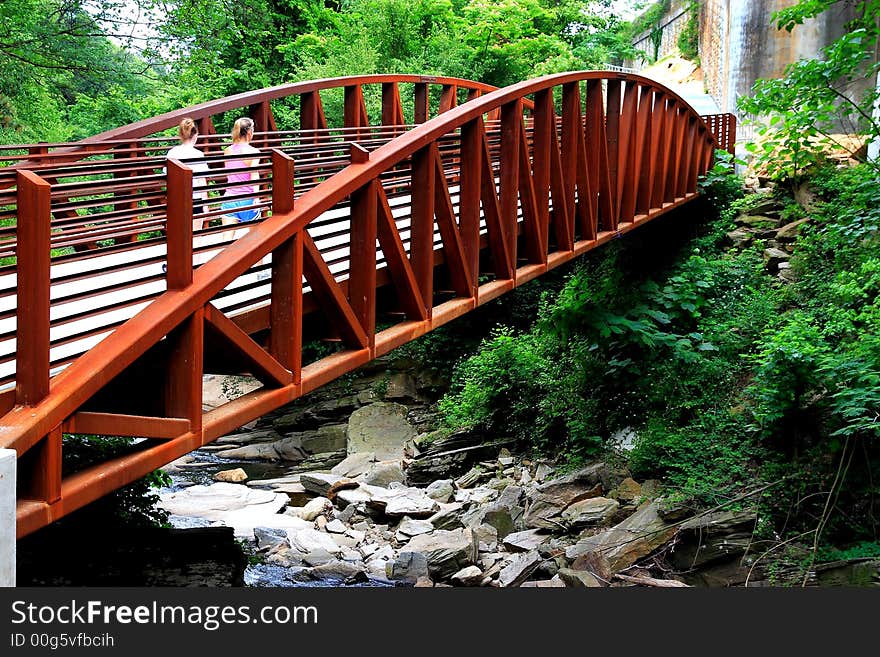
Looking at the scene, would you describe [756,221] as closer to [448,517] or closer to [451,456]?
[451,456]

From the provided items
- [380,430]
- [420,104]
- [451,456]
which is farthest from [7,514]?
[380,430]

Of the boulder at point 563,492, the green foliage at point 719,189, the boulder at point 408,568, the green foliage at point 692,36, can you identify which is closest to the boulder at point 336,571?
the boulder at point 408,568

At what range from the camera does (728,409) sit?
43.3ft

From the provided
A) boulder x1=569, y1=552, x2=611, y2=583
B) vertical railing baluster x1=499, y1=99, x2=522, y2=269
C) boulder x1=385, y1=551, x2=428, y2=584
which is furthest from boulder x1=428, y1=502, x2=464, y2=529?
vertical railing baluster x1=499, y1=99, x2=522, y2=269

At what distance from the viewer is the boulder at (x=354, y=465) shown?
18672mm

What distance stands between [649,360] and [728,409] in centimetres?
155

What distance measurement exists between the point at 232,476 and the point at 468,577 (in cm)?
826

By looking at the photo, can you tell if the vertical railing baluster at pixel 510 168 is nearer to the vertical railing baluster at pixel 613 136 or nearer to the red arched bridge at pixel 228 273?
the red arched bridge at pixel 228 273

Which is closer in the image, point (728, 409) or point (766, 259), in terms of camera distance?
Result: point (728, 409)

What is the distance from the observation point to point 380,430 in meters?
21.0

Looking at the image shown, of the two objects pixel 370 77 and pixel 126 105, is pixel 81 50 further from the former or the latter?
pixel 370 77

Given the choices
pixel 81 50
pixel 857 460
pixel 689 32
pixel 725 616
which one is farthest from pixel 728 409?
pixel 689 32

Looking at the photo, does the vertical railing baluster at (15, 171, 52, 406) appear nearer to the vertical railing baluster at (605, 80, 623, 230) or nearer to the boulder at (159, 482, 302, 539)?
the vertical railing baluster at (605, 80, 623, 230)

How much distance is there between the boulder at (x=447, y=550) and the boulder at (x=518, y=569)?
1.77ft
